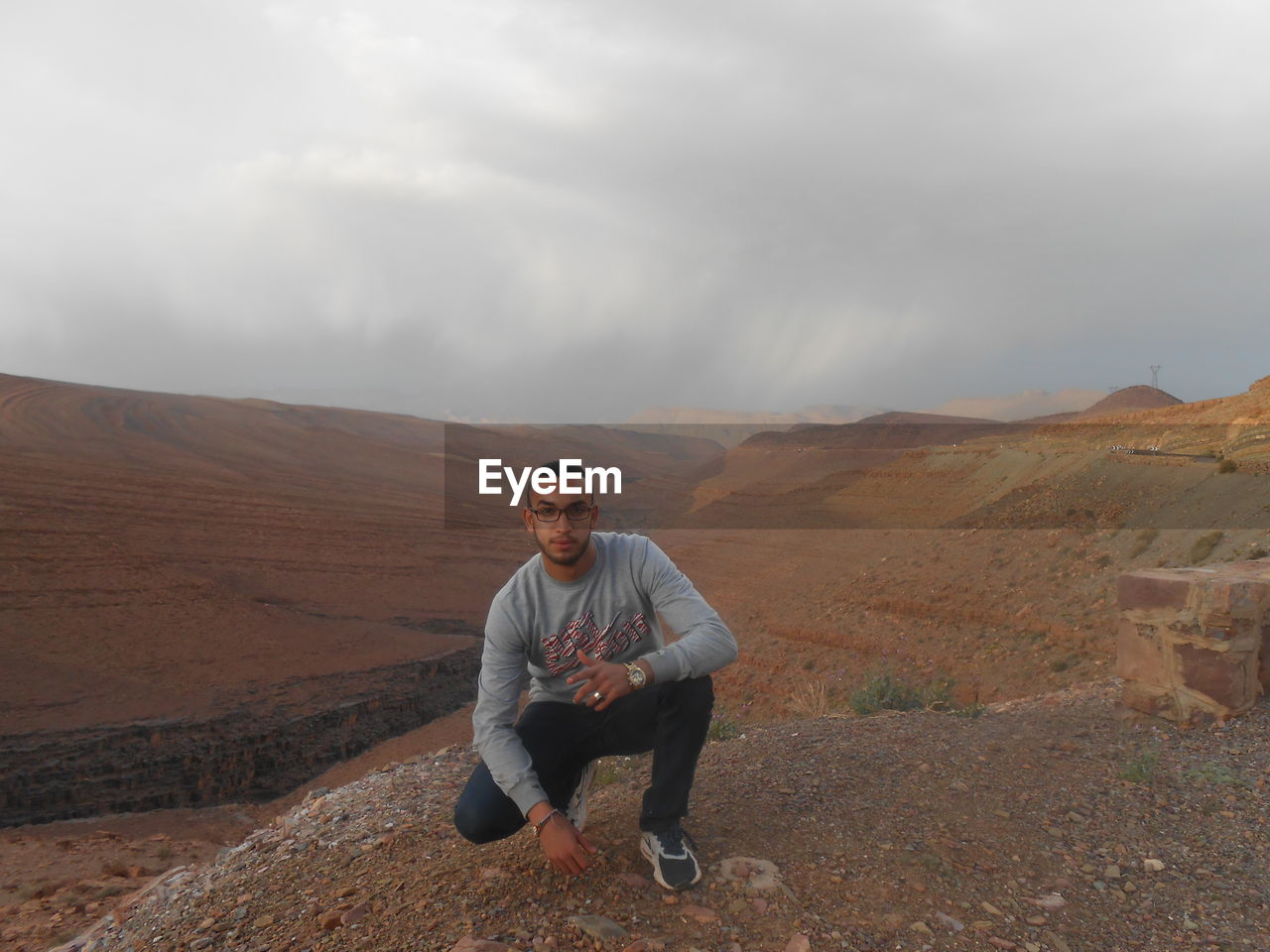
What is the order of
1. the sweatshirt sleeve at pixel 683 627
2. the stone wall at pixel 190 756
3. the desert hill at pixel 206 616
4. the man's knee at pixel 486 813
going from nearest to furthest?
the sweatshirt sleeve at pixel 683 627
the man's knee at pixel 486 813
the stone wall at pixel 190 756
the desert hill at pixel 206 616

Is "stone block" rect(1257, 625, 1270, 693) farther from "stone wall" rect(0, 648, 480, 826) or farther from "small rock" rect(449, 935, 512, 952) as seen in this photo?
"stone wall" rect(0, 648, 480, 826)

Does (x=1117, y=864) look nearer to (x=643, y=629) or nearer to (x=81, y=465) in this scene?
(x=643, y=629)

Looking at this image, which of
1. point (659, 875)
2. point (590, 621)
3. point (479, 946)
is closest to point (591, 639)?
point (590, 621)

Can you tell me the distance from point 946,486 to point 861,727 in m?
14.0

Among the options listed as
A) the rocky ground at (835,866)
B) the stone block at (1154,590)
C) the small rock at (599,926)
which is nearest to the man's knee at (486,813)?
the rocky ground at (835,866)

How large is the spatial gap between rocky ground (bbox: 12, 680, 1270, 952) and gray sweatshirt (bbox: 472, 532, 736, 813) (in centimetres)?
63

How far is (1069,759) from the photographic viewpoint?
407 cm

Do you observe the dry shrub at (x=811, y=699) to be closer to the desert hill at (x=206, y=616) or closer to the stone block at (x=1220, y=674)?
the stone block at (x=1220, y=674)

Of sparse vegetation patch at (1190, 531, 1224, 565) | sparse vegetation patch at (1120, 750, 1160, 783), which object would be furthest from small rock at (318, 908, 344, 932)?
sparse vegetation patch at (1190, 531, 1224, 565)

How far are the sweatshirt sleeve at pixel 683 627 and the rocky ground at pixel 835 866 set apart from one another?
75 cm

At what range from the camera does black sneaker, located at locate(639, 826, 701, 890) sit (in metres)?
2.55

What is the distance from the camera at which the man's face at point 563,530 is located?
8.48ft

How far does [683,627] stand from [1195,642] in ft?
11.7

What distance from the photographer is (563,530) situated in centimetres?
259
